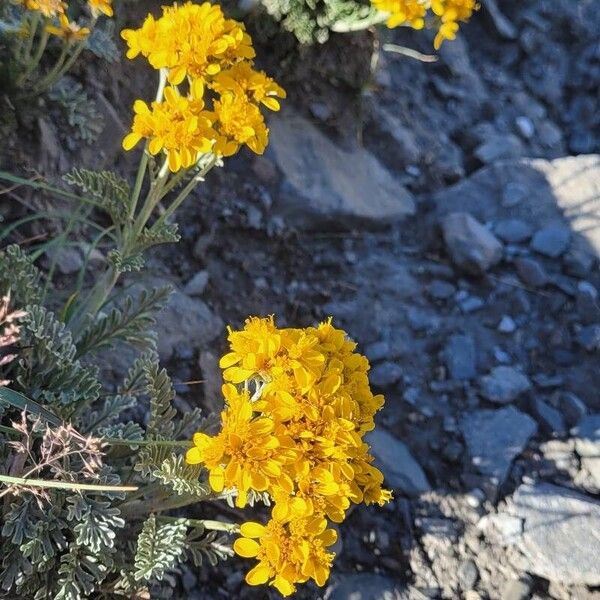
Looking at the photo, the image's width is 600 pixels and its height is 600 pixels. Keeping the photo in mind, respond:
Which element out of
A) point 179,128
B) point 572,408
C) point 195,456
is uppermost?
point 179,128

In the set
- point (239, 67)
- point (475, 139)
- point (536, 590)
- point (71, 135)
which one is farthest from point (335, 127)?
point (536, 590)

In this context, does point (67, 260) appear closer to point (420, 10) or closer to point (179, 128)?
point (179, 128)

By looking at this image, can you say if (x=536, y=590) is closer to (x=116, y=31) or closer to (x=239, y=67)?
(x=239, y=67)

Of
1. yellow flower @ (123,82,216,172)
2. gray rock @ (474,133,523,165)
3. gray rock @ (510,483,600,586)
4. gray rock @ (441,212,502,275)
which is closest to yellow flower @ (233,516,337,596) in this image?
yellow flower @ (123,82,216,172)

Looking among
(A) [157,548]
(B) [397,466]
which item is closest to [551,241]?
(B) [397,466]

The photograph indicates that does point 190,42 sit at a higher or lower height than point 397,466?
higher
